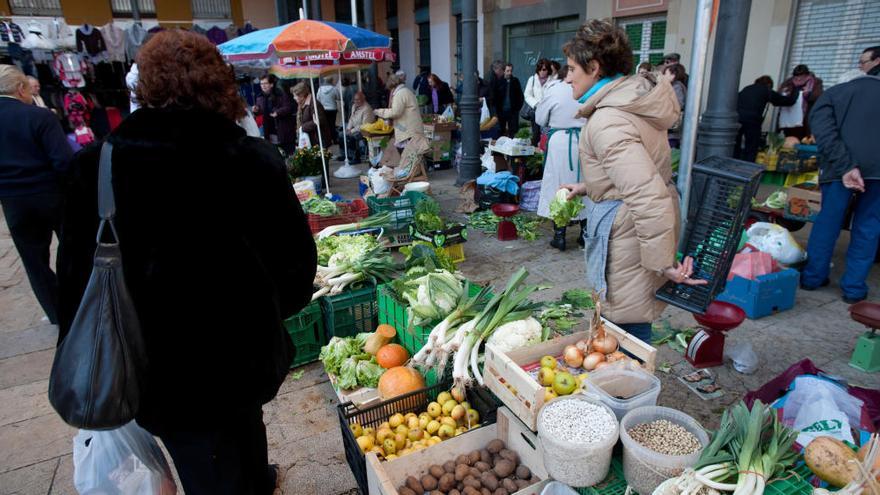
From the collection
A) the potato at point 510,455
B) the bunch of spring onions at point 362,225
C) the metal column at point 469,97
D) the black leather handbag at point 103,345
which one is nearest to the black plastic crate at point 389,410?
the potato at point 510,455

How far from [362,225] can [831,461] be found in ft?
14.8

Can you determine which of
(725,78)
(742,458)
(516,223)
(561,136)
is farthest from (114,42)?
(742,458)

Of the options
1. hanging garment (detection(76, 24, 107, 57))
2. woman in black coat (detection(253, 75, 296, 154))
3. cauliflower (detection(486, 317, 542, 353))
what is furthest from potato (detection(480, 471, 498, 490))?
hanging garment (detection(76, 24, 107, 57))

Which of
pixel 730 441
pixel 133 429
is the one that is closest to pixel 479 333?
pixel 730 441

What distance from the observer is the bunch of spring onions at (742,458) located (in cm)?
172

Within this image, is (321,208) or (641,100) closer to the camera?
(641,100)

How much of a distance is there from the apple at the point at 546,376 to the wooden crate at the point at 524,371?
0.38 ft

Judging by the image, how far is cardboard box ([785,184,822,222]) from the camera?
533 centimetres

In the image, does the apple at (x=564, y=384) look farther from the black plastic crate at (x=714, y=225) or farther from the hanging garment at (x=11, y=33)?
the hanging garment at (x=11, y=33)

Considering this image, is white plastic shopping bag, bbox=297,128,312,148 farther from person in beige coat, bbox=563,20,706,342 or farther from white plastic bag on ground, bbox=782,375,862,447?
white plastic bag on ground, bbox=782,375,862,447

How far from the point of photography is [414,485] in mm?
2365

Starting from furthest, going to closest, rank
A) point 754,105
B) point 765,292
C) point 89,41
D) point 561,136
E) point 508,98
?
point 89,41 < point 508,98 < point 754,105 < point 561,136 < point 765,292

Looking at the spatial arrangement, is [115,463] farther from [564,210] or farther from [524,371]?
[564,210]

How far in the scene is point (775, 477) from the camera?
1809 mm
